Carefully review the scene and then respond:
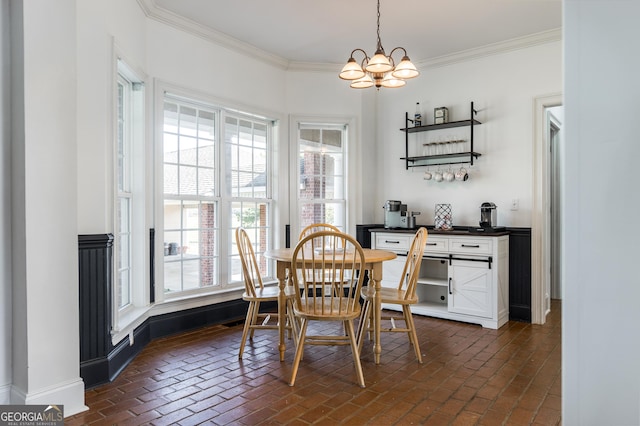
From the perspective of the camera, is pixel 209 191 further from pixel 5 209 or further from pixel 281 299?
pixel 5 209

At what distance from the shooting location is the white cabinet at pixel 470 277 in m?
3.98

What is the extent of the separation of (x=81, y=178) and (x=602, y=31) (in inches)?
104

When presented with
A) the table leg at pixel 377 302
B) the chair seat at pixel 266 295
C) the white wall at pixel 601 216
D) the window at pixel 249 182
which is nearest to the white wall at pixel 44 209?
the chair seat at pixel 266 295

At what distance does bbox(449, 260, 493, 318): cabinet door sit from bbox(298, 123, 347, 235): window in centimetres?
149

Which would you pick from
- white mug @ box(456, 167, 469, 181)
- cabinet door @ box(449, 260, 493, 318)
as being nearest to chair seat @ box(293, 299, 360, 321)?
cabinet door @ box(449, 260, 493, 318)

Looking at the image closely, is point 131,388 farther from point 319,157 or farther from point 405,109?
point 405,109

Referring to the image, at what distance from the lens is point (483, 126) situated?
14.8 ft

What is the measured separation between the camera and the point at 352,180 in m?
5.06

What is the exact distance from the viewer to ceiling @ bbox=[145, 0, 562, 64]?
356cm

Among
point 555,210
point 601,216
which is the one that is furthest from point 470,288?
point 601,216

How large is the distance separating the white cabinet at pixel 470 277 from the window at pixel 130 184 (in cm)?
262

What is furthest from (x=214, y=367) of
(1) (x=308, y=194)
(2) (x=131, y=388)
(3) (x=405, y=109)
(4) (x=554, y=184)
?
(4) (x=554, y=184)

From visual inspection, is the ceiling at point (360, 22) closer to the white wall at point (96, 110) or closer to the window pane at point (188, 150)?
the white wall at point (96, 110)

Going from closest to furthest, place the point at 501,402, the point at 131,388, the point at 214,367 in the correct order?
the point at 501,402
the point at 131,388
the point at 214,367
